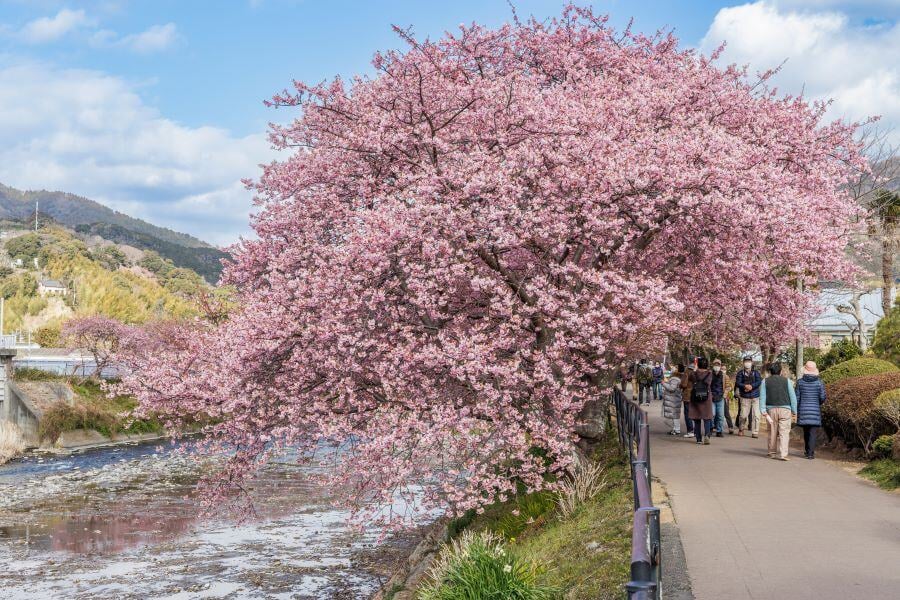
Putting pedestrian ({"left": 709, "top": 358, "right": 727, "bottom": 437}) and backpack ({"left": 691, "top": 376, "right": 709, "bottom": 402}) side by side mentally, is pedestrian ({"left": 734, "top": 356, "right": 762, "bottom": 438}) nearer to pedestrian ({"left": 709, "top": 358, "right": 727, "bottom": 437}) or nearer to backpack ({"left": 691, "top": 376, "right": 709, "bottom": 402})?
pedestrian ({"left": 709, "top": 358, "right": 727, "bottom": 437})

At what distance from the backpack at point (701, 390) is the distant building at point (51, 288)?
117858mm

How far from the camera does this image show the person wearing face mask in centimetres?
2131

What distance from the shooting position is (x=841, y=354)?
106 feet

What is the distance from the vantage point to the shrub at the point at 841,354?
3102 cm

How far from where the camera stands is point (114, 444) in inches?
1715

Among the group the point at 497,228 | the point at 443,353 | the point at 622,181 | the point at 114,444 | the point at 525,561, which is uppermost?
the point at 622,181

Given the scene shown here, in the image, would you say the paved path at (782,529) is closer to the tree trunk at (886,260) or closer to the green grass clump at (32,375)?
the tree trunk at (886,260)

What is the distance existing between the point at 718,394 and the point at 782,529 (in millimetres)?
10981

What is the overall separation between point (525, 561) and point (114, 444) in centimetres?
3774

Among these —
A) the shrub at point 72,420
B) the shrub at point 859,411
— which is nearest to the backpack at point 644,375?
the shrub at point 859,411

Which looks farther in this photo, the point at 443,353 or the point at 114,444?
the point at 114,444

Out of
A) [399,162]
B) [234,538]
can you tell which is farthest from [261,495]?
[399,162]

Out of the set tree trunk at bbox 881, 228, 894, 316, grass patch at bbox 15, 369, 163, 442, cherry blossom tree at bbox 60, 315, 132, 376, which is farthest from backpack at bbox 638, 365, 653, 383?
cherry blossom tree at bbox 60, 315, 132, 376

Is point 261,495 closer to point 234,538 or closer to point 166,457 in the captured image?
point 234,538
